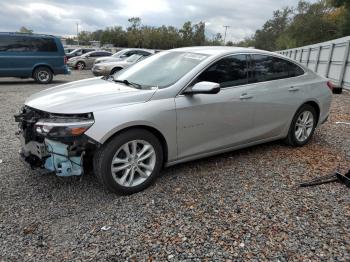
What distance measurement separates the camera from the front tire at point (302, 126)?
5090 millimetres

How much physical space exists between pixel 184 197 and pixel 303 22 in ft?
194

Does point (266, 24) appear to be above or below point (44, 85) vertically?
above

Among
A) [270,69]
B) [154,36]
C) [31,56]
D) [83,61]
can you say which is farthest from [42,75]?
[154,36]

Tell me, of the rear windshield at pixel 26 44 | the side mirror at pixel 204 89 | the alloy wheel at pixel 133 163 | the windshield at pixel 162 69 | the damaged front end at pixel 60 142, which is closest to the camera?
the damaged front end at pixel 60 142

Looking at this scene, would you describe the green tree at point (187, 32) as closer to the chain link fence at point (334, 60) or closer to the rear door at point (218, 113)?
the chain link fence at point (334, 60)

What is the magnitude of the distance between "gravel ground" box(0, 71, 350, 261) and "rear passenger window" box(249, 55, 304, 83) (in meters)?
1.19

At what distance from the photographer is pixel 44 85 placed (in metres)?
13.7

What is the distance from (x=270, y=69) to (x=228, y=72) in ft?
2.74

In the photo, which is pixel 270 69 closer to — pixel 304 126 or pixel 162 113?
pixel 304 126

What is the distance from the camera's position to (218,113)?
4.03 m

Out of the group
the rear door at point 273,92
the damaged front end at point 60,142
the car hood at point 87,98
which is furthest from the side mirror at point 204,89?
the damaged front end at point 60,142

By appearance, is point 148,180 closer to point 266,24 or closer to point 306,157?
point 306,157

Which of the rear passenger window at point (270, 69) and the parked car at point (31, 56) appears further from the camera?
the parked car at point (31, 56)

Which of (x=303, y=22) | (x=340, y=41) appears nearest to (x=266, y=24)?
(x=303, y=22)
